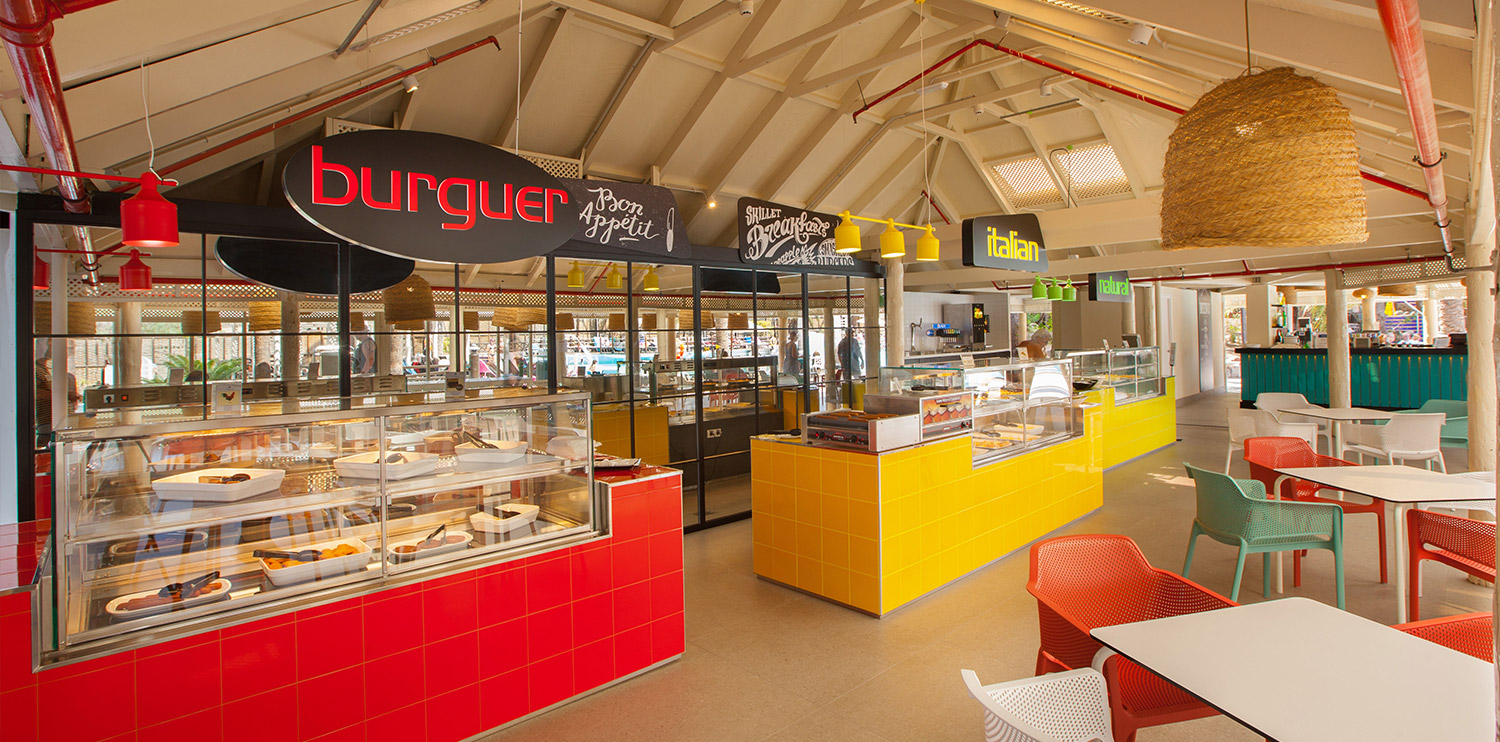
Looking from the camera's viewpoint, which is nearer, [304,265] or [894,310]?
[304,265]

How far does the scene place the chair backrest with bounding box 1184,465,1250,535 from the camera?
3.99m

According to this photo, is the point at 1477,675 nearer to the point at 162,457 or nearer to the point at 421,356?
the point at 162,457

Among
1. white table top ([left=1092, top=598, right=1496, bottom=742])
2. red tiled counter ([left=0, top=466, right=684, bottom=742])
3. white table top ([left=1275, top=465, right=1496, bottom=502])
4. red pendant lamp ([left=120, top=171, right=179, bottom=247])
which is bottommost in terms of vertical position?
red tiled counter ([left=0, top=466, right=684, bottom=742])

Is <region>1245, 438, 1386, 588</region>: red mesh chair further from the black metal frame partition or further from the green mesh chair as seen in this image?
the black metal frame partition

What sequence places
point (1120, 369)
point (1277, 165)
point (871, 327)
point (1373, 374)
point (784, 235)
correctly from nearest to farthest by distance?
1. point (1277, 165)
2. point (784, 235)
3. point (871, 327)
4. point (1120, 369)
5. point (1373, 374)

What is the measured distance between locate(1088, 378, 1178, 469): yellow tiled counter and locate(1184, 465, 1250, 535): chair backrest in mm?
3795

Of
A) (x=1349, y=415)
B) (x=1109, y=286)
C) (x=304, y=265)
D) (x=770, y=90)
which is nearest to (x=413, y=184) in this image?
(x=304, y=265)

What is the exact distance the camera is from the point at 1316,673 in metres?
1.90

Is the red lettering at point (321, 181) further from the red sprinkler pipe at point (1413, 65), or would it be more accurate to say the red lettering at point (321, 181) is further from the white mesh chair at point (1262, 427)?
the white mesh chair at point (1262, 427)

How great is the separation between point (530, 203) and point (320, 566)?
5.81ft

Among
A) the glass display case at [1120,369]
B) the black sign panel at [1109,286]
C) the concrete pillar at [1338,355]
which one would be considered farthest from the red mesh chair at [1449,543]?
the concrete pillar at [1338,355]

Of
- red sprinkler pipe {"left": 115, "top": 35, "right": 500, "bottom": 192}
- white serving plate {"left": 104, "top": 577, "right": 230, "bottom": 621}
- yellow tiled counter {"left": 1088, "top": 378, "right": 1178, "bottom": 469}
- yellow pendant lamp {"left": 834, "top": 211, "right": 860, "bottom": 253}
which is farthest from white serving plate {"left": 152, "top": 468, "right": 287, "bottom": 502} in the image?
yellow tiled counter {"left": 1088, "top": 378, "right": 1178, "bottom": 469}

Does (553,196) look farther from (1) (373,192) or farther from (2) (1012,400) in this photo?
(2) (1012,400)

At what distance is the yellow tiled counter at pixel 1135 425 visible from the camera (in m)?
8.88
